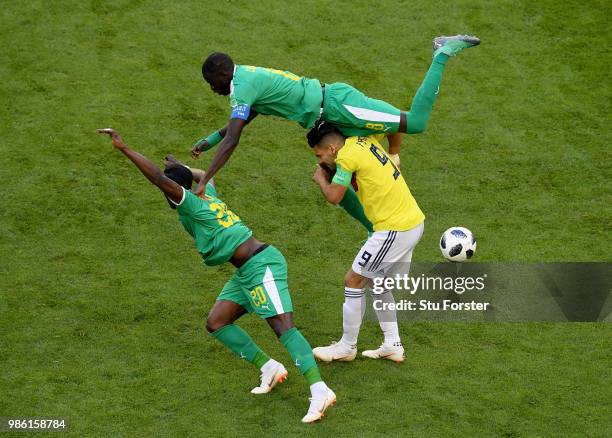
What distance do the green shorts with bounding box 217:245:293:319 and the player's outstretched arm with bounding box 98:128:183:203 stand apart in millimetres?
938

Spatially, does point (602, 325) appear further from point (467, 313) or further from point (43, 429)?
point (43, 429)

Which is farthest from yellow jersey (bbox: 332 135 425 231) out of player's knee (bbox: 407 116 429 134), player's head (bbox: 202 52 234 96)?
player's head (bbox: 202 52 234 96)

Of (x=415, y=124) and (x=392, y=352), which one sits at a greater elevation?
(x=415, y=124)

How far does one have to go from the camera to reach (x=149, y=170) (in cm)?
865

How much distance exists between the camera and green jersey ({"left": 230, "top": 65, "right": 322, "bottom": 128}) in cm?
958

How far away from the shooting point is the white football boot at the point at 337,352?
383 inches

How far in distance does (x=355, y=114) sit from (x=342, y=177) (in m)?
0.85

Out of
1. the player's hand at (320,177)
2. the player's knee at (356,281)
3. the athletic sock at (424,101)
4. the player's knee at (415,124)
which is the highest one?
the athletic sock at (424,101)

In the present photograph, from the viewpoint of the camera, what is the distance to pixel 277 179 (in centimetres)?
1293

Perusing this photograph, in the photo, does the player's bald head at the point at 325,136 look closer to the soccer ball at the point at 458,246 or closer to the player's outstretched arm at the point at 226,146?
the player's outstretched arm at the point at 226,146

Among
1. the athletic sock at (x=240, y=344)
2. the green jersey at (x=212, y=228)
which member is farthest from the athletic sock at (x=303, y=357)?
the green jersey at (x=212, y=228)

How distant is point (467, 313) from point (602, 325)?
141 cm

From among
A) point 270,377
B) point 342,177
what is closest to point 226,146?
point 342,177

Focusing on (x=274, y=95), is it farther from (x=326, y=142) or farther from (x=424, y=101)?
(x=424, y=101)
